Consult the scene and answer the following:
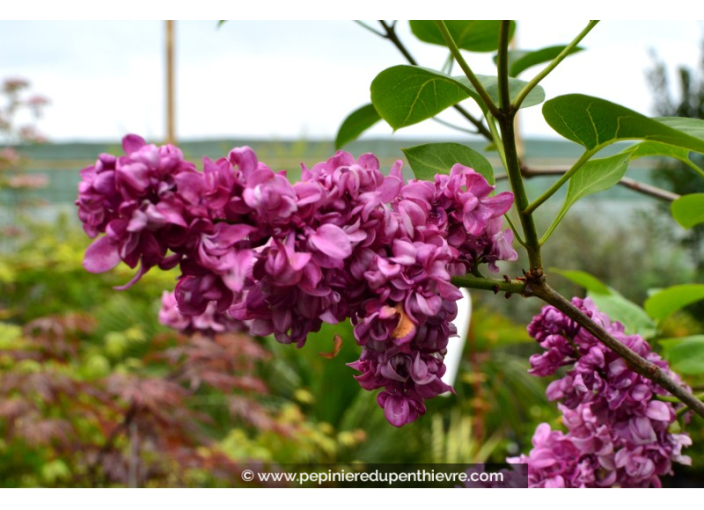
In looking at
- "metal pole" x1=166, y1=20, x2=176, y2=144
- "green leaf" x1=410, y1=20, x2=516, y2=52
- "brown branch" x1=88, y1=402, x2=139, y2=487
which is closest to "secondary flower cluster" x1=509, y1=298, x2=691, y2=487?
"green leaf" x1=410, y1=20, x2=516, y2=52

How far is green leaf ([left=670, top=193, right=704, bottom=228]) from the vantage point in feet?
1.09

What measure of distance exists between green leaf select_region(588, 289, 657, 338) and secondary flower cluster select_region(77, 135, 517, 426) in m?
0.19

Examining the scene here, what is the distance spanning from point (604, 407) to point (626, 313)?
10 centimetres

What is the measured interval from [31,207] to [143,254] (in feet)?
11.2

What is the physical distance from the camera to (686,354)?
0.40m

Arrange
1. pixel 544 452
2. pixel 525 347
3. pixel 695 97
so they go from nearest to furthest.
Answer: pixel 544 452 → pixel 695 97 → pixel 525 347

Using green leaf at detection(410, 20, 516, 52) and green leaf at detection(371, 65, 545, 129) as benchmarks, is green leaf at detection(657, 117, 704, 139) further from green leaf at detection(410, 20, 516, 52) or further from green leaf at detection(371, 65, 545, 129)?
green leaf at detection(410, 20, 516, 52)

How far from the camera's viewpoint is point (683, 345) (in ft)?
1.30

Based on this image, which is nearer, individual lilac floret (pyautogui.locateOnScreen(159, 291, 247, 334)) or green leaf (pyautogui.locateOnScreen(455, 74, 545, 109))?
green leaf (pyautogui.locateOnScreen(455, 74, 545, 109))

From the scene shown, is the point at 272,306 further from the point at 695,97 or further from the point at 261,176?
the point at 695,97

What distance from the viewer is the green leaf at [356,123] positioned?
46cm

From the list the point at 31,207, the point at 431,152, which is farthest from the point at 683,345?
the point at 31,207

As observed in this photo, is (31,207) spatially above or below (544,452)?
below

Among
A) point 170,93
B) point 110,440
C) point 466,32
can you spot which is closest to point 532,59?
point 466,32
